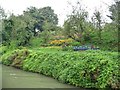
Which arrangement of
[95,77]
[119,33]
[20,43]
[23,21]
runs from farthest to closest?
1. [23,21]
2. [20,43]
3. [119,33]
4. [95,77]

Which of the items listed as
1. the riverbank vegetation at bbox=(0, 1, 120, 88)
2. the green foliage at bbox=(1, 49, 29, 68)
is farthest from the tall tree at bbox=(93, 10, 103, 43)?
the green foliage at bbox=(1, 49, 29, 68)

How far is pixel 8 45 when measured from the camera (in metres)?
30.3

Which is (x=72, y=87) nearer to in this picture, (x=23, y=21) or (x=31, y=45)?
(x=31, y=45)

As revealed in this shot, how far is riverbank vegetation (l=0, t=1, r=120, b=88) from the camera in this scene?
11.8 metres

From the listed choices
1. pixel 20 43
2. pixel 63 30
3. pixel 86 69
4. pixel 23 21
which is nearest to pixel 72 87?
pixel 86 69

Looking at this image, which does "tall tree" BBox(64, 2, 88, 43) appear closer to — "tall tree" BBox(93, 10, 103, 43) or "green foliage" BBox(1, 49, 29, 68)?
"tall tree" BBox(93, 10, 103, 43)

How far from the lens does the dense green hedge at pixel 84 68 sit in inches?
438

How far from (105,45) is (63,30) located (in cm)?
493

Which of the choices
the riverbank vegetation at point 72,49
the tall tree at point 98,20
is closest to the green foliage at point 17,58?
the riverbank vegetation at point 72,49

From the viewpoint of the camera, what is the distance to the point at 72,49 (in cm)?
2081

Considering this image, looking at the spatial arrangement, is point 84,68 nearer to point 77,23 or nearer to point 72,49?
point 72,49

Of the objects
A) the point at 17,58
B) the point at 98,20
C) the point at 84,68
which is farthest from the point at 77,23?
the point at 84,68

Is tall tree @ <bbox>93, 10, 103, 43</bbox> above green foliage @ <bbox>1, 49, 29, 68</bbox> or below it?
above

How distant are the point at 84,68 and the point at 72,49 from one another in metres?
8.43
